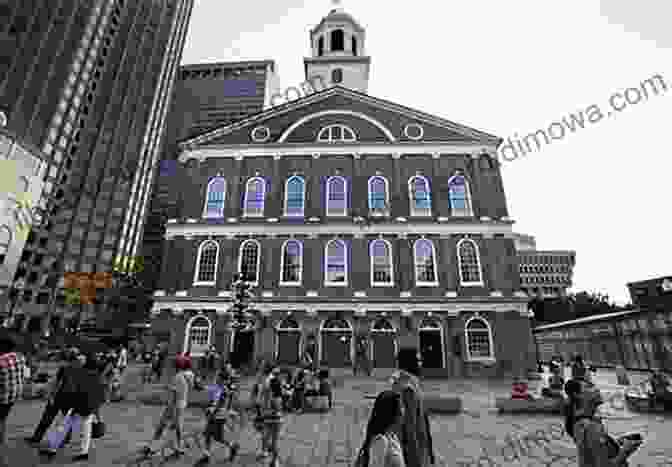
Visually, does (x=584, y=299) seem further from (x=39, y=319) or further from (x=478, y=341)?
(x=39, y=319)

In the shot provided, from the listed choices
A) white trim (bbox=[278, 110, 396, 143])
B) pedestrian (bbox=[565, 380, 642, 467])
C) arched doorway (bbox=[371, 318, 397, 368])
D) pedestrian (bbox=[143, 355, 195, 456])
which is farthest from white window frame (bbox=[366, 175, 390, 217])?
pedestrian (bbox=[565, 380, 642, 467])

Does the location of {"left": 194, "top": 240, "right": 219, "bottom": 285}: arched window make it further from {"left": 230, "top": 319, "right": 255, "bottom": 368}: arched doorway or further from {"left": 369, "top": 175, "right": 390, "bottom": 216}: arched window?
{"left": 369, "top": 175, "right": 390, "bottom": 216}: arched window

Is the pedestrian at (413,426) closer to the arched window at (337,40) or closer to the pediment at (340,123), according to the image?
the pediment at (340,123)

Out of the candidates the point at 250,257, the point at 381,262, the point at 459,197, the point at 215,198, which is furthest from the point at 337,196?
the point at 215,198

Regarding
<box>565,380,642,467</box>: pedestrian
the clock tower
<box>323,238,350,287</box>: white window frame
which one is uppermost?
the clock tower

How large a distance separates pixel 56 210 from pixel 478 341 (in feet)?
249

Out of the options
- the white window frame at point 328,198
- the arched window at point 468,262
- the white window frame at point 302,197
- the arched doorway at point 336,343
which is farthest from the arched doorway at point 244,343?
the arched window at point 468,262

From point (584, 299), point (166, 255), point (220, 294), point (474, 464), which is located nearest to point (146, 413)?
point (474, 464)

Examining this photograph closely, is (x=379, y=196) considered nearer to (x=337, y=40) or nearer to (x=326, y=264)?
(x=326, y=264)

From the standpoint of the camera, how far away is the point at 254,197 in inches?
899

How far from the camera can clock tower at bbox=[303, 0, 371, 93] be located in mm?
31250

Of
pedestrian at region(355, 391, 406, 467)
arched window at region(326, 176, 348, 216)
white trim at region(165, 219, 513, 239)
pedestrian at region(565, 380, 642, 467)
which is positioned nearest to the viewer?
pedestrian at region(355, 391, 406, 467)

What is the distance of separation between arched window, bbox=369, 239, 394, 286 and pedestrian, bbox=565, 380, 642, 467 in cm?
1671

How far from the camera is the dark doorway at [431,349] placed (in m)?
19.3
